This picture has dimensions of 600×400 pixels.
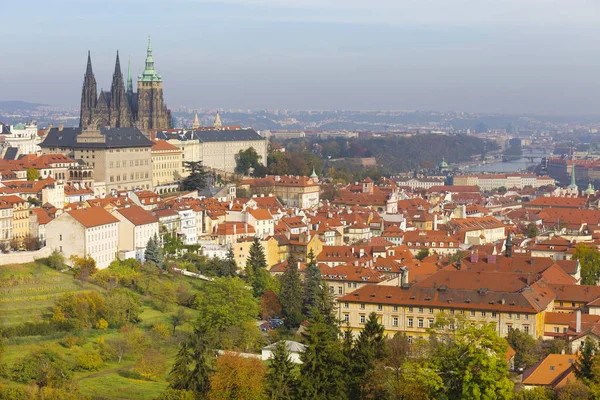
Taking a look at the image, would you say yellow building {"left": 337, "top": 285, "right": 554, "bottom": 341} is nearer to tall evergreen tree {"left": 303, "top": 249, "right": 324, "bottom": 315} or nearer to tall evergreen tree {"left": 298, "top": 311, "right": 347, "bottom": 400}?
tall evergreen tree {"left": 303, "top": 249, "right": 324, "bottom": 315}

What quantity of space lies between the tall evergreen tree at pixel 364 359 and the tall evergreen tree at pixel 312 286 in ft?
48.4

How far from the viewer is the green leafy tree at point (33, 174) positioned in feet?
259

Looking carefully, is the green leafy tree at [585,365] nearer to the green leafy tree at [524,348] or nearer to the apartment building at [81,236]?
the green leafy tree at [524,348]

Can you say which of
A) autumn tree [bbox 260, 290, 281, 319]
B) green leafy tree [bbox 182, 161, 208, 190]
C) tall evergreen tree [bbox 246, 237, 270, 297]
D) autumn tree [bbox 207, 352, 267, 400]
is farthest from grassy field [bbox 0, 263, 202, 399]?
green leafy tree [bbox 182, 161, 208, 190]

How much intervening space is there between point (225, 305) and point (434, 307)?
9.65 m

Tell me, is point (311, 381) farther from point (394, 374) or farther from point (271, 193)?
point (271, 193)

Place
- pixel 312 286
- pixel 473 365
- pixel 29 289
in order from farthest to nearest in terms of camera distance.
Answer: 1. pixel 312 286
2. pixel 29 289
3. pixel 473 365

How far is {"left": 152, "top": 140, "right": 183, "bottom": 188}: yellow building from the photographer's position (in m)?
95.2

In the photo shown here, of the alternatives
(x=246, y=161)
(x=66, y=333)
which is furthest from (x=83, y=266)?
(x=246, y=161)

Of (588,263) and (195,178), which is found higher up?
(195,178)

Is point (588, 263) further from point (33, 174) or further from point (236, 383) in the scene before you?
point (33, 174)

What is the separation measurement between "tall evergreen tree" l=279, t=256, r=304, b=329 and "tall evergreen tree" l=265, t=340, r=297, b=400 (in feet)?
55.6

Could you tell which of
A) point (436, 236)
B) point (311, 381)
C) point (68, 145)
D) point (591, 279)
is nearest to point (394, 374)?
point (311, 381)

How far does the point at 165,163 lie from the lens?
97125mm
